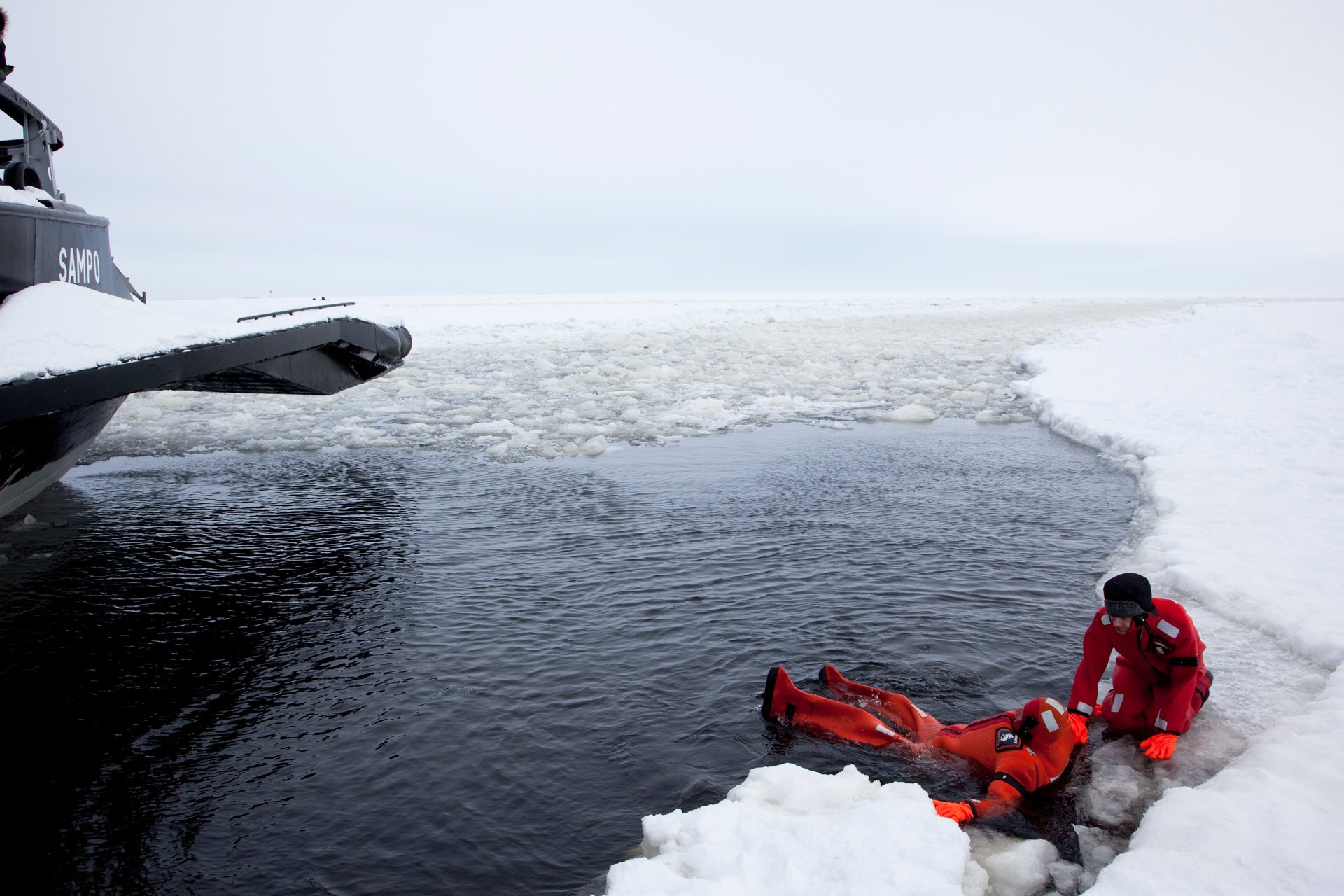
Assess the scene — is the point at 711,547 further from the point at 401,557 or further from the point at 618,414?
the point at 618,414

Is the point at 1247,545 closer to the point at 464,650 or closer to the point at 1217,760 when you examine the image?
the point at 1217,760

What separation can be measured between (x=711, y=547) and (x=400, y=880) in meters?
4.66

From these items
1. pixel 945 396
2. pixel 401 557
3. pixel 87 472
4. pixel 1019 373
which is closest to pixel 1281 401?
pixel 945 396

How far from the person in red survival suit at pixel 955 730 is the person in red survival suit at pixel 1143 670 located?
0.70 ft

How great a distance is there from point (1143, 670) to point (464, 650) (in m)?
4.10

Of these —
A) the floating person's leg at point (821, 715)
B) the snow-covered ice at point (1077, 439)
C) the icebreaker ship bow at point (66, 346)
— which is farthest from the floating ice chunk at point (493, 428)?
the floating person's leg at point (821, 715)

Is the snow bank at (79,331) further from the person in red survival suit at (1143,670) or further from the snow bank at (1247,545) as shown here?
the snow bank at (1247,545)

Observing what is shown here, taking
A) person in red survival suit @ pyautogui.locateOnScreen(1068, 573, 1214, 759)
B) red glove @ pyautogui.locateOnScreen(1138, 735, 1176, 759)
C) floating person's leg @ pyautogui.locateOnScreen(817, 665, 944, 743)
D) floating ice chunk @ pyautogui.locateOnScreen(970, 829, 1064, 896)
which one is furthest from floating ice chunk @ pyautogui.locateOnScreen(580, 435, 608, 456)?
floating ice chunk @ pyautogui.locateOnScreen(970, 829, 1064, 896)

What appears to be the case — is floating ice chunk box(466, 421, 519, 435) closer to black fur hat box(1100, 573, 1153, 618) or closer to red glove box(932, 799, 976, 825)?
black fur hat box(1100, 573, 1153, 618)

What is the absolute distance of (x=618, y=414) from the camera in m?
15.4

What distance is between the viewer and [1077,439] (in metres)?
13.1

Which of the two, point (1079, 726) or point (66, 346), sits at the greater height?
point (66, 346)

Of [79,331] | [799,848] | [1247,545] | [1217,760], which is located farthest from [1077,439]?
[79,331]

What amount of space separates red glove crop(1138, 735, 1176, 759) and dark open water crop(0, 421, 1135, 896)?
0.77m
